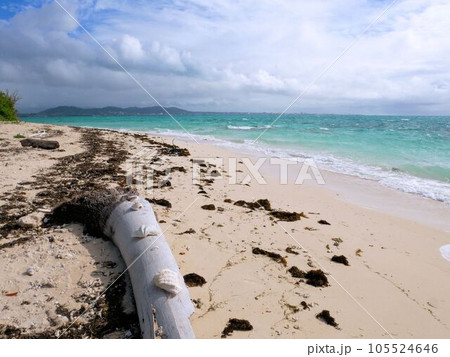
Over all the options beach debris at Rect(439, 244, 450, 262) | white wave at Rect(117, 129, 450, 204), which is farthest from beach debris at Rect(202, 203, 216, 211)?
white wave at Rect(117, 129, 450, 204)

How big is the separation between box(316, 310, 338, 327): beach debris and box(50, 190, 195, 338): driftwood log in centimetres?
144

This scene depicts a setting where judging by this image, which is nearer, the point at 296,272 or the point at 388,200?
the point at 296,272

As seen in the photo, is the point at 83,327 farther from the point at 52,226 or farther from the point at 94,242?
the point at 52,226

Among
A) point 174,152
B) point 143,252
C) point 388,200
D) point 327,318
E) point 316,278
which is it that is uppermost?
point 174,152

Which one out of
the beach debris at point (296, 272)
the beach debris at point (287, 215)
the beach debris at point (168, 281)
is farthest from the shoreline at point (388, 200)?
the beach debris at point (168, 281)

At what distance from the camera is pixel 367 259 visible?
15.8 ft

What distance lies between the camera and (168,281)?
3033mm

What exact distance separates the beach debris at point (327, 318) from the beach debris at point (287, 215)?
2.79m

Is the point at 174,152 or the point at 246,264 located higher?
the point at 174,152

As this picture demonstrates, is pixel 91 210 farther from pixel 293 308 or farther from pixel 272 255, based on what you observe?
pixel 293 308

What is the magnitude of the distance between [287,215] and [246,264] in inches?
89.6

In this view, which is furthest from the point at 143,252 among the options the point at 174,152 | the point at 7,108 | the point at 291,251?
the point at 7,108

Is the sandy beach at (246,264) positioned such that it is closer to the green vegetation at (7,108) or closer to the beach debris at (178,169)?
the beach debris at (178,169)

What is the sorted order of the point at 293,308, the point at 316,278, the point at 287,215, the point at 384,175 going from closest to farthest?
the point at 293,308, the point at 316,278, the point at 287,215, the point at 384,175
